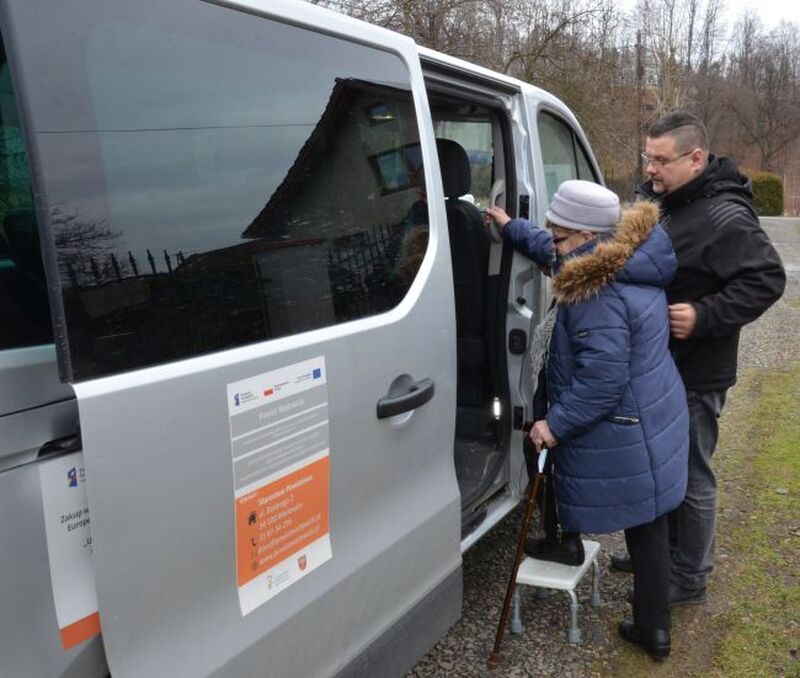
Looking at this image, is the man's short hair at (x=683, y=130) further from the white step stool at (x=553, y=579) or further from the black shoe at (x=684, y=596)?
the black shoe at (x=684, y=596)

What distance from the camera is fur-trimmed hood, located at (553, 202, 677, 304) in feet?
8.16

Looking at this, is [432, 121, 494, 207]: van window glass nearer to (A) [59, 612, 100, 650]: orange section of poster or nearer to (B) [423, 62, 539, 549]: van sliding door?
(B) [423, 62, 539, 549]: van sliding door

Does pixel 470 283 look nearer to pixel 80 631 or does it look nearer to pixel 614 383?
pixel 614 383

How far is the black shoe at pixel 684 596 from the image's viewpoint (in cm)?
322

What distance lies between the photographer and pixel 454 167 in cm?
320

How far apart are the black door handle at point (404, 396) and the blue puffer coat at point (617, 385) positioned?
625 mm

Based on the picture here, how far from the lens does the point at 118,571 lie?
52.0 inches

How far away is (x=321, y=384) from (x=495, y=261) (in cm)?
175

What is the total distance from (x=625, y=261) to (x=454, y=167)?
99cm

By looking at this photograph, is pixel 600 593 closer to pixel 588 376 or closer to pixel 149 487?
pixel 588 376

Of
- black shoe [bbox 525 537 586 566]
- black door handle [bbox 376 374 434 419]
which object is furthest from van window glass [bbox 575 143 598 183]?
black door handle [bbox 376 374 434 419]

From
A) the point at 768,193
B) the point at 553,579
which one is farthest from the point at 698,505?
the point at 768,193

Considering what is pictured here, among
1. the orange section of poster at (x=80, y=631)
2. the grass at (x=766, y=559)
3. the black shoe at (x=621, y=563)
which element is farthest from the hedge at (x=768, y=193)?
the orange section of poster at (x=80, y=631)

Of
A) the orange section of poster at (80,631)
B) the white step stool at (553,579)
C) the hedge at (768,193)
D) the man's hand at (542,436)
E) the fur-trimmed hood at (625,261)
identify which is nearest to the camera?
the orange section of poster at (80,631)
